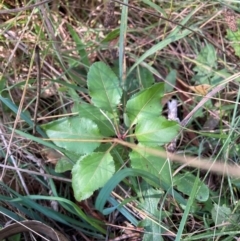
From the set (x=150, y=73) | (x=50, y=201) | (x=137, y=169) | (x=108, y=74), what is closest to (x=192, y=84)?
(x=150, y=73)

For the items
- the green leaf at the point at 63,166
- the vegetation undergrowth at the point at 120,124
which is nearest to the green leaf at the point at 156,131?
the vegetation undergrowth at the point at 120,124

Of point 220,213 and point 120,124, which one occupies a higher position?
point 120,124

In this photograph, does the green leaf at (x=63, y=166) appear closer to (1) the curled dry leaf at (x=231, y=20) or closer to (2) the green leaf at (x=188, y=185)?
(2) the green leaf at (x=188, y=185)

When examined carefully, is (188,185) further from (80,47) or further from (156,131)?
(80,47)

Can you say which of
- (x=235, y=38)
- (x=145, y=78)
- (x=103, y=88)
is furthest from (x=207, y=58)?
(x=103, y=88)

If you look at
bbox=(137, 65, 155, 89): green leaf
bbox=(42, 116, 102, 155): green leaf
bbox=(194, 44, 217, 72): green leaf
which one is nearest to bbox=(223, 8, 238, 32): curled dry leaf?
bbox=(194, 44, 217, 72): green leaf

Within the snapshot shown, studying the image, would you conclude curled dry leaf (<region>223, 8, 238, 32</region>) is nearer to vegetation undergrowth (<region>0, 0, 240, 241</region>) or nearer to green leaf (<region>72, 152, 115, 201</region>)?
vegetation undergrowth (<region>0, 0, 240, 241</region>)
